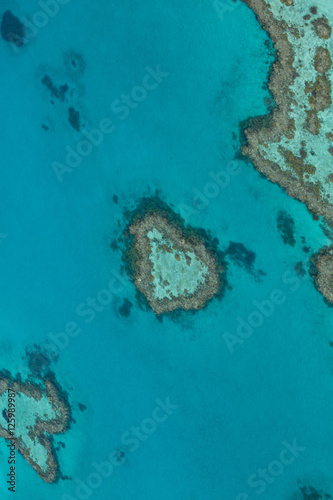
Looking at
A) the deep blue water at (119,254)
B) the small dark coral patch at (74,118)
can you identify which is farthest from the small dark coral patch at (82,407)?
the small dark coral patch at (74,118)

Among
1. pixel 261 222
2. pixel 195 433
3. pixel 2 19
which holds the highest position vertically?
pixel 261 222

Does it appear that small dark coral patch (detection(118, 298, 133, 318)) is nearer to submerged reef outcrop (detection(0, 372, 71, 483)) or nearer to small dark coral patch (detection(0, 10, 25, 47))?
submerged reef outcrop (detection(0, 372, 71, 483))

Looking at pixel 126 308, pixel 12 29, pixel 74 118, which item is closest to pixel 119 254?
pixel 126 308

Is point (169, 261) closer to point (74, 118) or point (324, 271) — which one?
point (324, 271)

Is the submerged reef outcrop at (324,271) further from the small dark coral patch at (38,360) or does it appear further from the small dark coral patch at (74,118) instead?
the small dark coral patch at (38,360)

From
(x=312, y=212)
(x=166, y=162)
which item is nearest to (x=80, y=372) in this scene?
(x=166, y=162)

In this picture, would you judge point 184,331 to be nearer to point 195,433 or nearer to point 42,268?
point 195,433
